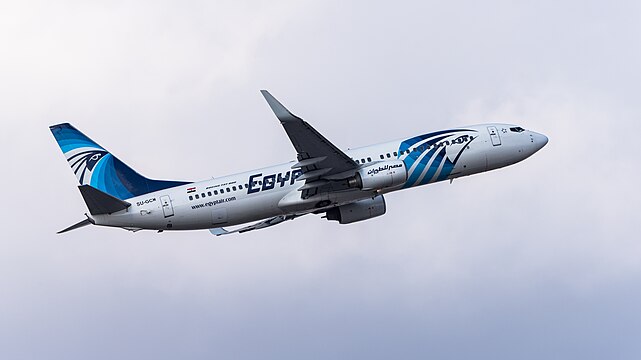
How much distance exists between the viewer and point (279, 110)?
64.1 meters

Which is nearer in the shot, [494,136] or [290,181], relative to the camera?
[290,181]

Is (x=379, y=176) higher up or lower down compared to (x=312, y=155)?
lower down

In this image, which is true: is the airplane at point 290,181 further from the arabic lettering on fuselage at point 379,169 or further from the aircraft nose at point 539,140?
the aircraft nose at point 539,140

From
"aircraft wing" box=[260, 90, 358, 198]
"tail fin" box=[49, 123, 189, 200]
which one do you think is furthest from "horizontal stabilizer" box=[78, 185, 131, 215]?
"aircraft wing" box=[260, 90, 358, 198]

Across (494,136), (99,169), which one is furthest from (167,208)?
(494,136)

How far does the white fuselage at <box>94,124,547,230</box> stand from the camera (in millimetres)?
68750

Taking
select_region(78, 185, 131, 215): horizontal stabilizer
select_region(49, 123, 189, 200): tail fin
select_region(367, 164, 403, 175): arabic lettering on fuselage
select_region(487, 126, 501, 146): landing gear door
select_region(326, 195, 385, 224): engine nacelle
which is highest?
select_region(49, 123, 189, 200): tail fin

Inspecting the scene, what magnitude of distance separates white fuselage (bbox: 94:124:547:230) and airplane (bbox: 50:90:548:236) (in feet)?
0.20

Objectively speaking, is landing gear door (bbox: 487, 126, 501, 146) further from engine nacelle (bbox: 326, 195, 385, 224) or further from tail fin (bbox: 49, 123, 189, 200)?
tail fin (bbox: 49, 123, 189, 200)

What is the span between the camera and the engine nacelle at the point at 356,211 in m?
75.4

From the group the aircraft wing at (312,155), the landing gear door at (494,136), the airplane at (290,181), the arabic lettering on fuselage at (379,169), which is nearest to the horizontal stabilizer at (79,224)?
the airplane at (290,181)

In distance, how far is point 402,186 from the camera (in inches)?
2847

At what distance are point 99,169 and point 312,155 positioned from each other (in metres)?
14.4

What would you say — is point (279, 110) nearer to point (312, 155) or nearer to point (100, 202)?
point (312, 155)
